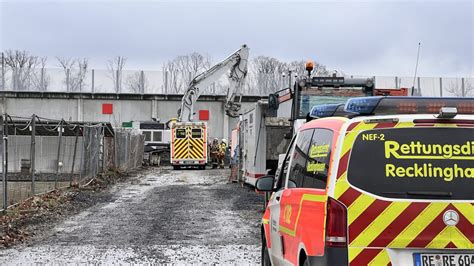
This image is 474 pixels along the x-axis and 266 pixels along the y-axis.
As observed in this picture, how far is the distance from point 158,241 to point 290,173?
4879mm

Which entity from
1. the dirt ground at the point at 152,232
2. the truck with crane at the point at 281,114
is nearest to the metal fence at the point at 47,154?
the dirt ground at the point at 152,232

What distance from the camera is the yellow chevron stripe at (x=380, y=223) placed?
4.20 m

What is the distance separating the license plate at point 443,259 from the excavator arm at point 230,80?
27708 millimetres

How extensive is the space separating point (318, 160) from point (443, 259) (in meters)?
1.21

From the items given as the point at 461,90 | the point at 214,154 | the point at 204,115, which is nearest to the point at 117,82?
the point at 204,115

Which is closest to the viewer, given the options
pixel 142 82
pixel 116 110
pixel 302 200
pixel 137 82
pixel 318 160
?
pixel 318 160

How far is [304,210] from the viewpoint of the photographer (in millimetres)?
4910

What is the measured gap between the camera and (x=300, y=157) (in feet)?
18.3

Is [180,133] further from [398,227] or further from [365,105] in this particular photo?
[398,227]

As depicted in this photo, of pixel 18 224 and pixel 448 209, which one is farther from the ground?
pixel 448 209

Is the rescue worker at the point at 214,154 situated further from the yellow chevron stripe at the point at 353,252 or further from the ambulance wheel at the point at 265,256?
the yellow chevron stripe at the point at 353,252

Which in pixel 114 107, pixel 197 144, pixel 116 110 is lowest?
pixel 197 144

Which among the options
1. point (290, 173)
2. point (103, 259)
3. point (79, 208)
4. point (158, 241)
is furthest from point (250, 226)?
point (290, 173)

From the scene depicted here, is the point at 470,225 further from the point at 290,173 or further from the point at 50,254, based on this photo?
the point at 50,254
